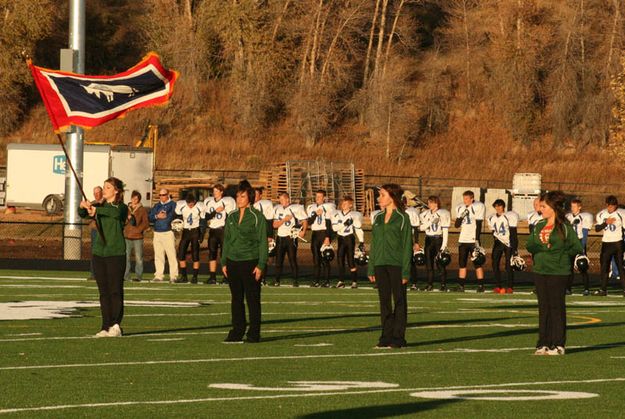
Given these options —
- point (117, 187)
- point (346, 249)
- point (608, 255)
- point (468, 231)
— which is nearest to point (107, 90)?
point (117, 187)

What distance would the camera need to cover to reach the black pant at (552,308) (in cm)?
1541

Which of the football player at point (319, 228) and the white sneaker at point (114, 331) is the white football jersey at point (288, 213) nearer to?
the football player at point (319, 228)

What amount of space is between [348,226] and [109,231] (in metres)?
13.7

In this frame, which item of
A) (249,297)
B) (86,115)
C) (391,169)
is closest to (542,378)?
(249,297)

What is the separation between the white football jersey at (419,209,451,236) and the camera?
2986cm

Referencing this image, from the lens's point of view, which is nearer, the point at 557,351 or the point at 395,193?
the point at 557,351

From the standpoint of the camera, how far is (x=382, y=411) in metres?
10.8

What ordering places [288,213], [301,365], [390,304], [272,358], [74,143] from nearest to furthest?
[301,365], [272,358], [390,304], [288,213], [74,143]

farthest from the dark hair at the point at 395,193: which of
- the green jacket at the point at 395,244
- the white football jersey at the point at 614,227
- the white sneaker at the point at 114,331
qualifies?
the white football jersey at the point at 614,227

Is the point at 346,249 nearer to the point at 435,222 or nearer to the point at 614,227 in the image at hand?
the point at 435,222

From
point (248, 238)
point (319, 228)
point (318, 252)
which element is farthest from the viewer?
point (319, 228)

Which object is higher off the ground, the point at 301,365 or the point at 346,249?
the point at 346,249

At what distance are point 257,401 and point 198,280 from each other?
64.5 ft

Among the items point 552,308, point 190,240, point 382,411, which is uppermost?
point 190,240
